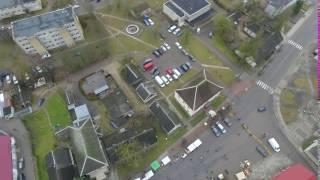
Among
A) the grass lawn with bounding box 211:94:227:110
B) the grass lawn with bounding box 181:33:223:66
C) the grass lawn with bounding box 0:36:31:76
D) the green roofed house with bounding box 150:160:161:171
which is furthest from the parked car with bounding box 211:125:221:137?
the grass lawn with bounding box 0:36:31:76

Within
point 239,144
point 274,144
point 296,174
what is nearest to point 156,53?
point 239,144

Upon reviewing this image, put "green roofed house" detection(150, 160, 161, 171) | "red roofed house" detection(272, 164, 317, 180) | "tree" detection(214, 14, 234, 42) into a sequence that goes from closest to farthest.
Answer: "red roofed house" detection(272, 164, 317, 180), "green roofed house" detection(150, 160, 161, 171), "tree" detection(214, 14, 234, 42)

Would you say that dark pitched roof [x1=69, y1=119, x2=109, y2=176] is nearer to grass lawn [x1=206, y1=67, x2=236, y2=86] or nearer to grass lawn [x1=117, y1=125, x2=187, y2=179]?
grass lawn [x1=117, y1=125, x2=187, y2=179]

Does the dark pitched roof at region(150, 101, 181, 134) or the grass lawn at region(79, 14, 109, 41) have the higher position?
the grass lawn at region(79, 14, 109, 41)

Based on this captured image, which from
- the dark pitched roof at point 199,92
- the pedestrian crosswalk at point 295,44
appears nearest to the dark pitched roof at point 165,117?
the dark pitched roof at point 199,92

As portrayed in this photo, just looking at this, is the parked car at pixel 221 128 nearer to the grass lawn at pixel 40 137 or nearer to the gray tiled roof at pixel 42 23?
the grass lawn at pixel 40 137
